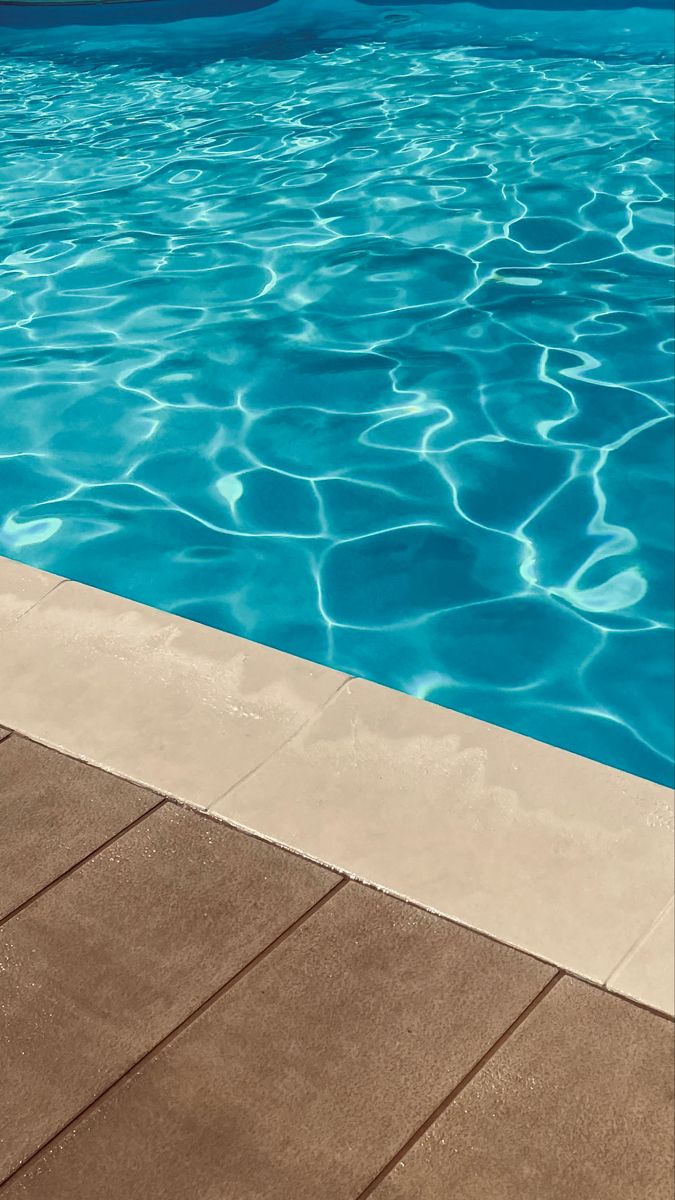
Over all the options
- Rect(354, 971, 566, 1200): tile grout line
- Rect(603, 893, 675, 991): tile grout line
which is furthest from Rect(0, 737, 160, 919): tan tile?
Rect(603, 893, 675, 991): tile grout line

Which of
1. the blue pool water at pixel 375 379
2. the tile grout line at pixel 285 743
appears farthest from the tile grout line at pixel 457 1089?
the blue pool water at pixel 375 379

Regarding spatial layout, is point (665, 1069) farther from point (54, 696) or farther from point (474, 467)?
point (474, 467)

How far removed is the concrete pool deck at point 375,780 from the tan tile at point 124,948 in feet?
0.33

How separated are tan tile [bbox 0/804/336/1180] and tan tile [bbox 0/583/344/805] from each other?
181mm

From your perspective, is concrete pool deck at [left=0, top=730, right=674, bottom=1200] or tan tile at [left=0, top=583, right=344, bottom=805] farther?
tan tile at [left=0, top=583, right=344, bottom=805]

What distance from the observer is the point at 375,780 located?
2.31 metres

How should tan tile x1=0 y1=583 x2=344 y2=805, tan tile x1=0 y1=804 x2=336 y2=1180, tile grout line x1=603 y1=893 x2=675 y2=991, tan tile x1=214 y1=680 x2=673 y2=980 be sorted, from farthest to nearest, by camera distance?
tan tile x1=0 y1=583 x2=344 y2=805
tan tile x1=214 y1=680 x2=673 y2=980
tile grout line x1=603 y1=893 x2=675 y2=991
tan tile x1=0 y1=804 x2=336 y2=1180

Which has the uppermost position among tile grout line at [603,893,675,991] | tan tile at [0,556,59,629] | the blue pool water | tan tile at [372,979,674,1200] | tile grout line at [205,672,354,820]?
tan tile at [0,556,59,629]

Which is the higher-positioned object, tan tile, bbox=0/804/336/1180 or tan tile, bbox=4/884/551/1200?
tan tile, bbox=0/804/336/1180

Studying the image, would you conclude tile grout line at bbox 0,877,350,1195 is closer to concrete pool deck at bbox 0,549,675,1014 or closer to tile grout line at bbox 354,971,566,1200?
concrete pool deck at bbox 0,549,675,1014

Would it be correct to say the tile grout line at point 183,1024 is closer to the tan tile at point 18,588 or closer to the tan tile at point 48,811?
the tan tile at point 48,811

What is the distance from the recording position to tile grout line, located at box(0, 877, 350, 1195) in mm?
1682

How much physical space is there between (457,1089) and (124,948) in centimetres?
59

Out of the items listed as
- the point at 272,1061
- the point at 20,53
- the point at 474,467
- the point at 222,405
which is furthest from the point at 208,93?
the point at 272,1061
